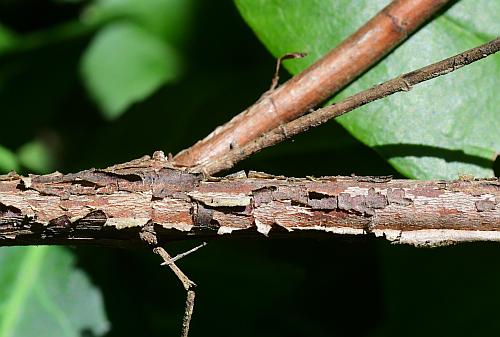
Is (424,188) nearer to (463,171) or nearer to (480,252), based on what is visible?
(463,171)

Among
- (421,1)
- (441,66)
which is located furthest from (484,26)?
(441,66)

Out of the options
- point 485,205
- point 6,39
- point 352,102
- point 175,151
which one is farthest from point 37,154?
point 485,205

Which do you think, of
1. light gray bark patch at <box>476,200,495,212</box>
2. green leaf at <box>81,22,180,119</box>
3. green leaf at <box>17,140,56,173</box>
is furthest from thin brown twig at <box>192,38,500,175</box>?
green leaf at <box>17,140,56,173</box>

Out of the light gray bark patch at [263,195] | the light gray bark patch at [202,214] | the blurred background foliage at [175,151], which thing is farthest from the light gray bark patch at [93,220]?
the blurred background foliage at [175,151]

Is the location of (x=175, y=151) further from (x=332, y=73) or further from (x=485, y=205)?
(x=485, y=205)

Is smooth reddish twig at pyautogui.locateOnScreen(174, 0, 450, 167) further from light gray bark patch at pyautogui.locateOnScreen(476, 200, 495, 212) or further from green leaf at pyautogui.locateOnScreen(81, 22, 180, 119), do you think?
green leaf at pyautogui.locateOnScreen(81, 22, 180, 119)

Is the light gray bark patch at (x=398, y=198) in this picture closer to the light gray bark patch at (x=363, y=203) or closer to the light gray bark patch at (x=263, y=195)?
the light gray bark patch at (x=363, y=203)
